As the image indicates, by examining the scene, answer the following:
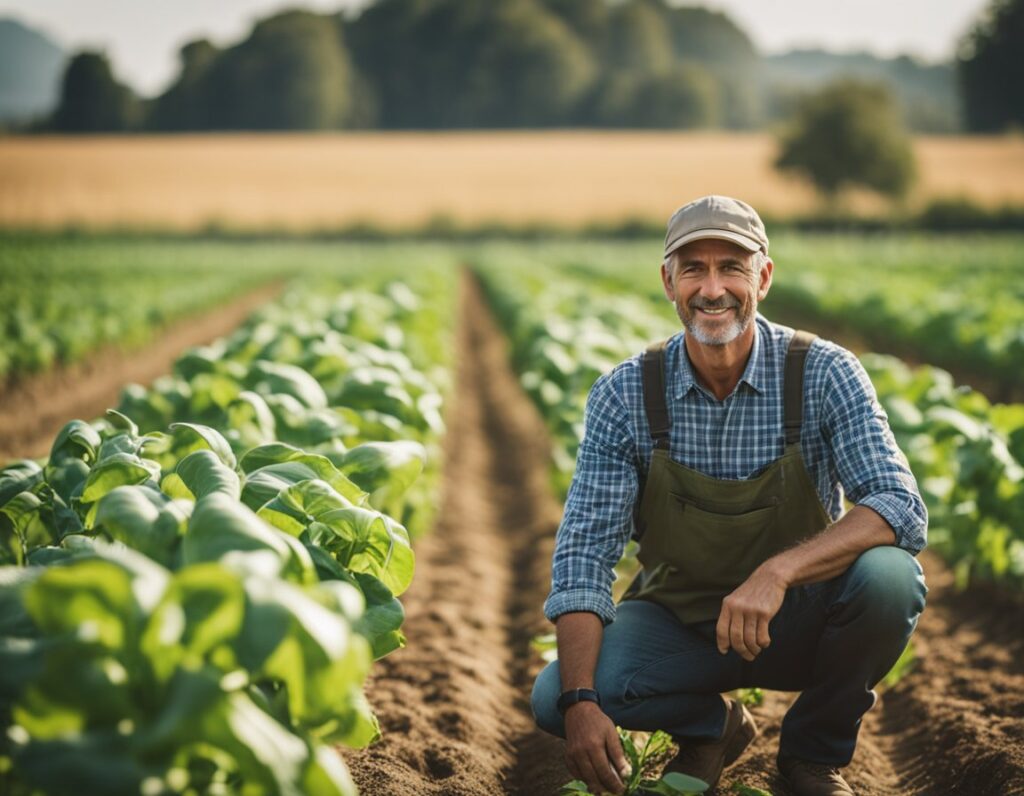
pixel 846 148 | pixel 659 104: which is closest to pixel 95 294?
pixel 846 148

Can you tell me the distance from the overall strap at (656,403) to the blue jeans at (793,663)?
508 mm

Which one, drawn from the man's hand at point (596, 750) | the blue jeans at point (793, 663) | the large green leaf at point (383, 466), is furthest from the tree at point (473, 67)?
the man's hand at point (596, 750)

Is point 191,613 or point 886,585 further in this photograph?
point 886,585

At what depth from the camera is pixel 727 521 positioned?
2914 mm

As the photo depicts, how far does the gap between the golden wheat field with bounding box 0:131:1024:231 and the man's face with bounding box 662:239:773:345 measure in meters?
41.9

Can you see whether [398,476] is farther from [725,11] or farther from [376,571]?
[725,11]

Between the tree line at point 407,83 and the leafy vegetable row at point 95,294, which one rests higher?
the tree line at point 407,83

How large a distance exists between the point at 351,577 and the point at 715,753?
1.26 meters

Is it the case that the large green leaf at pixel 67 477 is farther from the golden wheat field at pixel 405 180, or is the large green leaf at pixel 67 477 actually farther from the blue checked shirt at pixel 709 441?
the golden wheat field at pixel 405 180

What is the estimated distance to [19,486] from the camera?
9.12ft

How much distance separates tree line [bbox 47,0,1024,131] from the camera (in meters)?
75.9

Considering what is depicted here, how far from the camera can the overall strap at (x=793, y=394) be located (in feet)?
9.57

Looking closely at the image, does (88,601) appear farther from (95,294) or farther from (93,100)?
(93,100)

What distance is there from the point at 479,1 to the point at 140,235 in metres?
62.9
